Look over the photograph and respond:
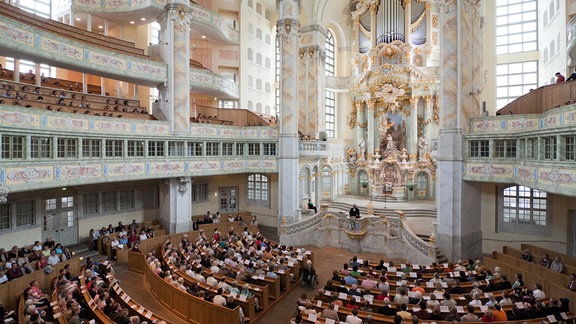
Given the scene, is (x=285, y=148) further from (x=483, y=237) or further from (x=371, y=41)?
(x=371, y=41)

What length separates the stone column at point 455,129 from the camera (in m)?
16.6

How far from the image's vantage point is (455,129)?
16.6 metres

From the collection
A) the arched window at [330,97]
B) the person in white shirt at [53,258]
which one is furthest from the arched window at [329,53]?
the person in white shirt at [53,258]

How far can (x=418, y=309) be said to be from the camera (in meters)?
9.34

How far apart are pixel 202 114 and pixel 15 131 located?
515 inches

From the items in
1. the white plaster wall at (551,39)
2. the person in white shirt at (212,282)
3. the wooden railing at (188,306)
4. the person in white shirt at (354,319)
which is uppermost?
the white plaster wall at (551,39)

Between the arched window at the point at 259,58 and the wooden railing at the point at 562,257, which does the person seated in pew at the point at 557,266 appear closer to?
the wooden railing at the point at 562,257

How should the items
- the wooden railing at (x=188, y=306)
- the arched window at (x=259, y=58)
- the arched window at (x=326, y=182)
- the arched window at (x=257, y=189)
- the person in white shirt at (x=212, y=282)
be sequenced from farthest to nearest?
the arched window at (x=259, y=58) < the arched window at (x=326, y=182) < the arched window at (x=257, y=189) < the person in white shirt at (x=212, y=282) < the wooden railing at (x=188, y=306)

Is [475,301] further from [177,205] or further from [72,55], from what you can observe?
[72,55]

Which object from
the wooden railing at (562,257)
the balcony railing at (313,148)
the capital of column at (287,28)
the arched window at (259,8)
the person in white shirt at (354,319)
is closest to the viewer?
the person in white shirt at (354,319)

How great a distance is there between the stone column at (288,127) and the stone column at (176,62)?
6.28m

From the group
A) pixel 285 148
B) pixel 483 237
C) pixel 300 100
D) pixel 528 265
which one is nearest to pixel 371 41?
pixel 300 100

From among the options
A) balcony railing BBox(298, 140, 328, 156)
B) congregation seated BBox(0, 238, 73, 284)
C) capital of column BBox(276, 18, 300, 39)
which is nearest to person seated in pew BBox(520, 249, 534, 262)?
balcony railing BBox(298, 140, 328, 156)

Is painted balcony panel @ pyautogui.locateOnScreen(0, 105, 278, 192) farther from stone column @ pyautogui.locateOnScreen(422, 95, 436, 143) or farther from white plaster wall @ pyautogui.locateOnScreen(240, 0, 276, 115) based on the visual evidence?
stone column @ pyautogui.locateOnScreen(422, 95, 436, 143)
